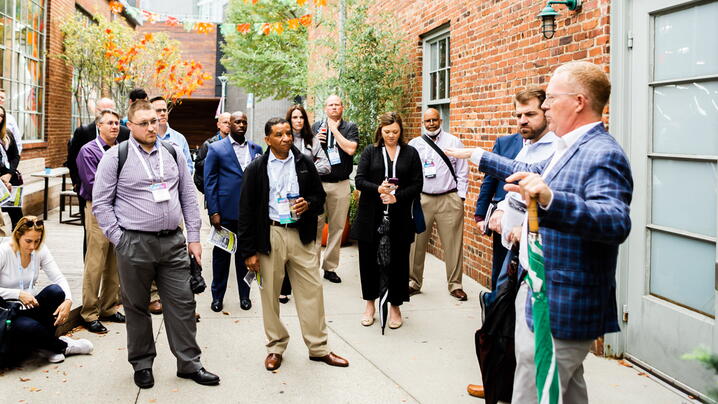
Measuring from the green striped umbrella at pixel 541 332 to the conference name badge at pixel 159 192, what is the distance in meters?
2.79

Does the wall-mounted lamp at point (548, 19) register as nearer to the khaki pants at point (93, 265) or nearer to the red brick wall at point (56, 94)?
the khaki pants at point (93, 265)

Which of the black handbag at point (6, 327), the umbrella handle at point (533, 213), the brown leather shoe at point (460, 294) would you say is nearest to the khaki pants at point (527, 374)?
the umbrella handle at point (533, 213)

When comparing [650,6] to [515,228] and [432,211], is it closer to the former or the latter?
[515,228]

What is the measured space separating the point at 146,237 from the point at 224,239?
1778 mm

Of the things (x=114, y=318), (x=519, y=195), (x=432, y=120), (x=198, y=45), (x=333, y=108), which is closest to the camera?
(x=519, y=195)

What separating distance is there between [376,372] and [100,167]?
2.51 metres

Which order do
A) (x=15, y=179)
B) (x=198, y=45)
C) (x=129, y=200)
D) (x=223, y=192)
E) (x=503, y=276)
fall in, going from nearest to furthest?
(x=503, y=276) < (x=129, y=200) < (x=223, y=192) < (x=15, y=179) < (x=198, y=45)

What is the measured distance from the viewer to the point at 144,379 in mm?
4504

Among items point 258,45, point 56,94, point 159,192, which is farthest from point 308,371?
point 258,45

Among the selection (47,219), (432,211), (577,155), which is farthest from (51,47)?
(577,155)

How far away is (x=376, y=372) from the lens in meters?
4.85

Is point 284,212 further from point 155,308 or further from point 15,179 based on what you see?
point 15,179

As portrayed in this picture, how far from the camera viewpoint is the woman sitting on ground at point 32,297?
477 centimetres

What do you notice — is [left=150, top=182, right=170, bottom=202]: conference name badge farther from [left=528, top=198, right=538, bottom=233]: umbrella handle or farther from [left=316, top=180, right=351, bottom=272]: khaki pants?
[left=316, top=180, right=351, bottom=272]: khaki pants
